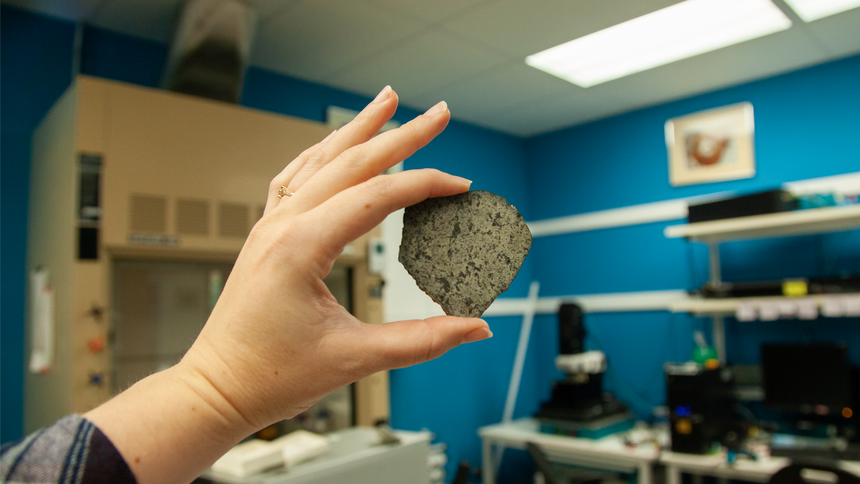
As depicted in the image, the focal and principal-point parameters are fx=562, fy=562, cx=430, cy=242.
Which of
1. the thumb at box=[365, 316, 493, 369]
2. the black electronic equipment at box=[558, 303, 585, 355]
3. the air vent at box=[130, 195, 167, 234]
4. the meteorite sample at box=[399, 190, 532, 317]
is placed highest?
the air vent at box=[130, 195, 167, 234]

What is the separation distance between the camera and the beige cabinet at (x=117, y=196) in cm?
177

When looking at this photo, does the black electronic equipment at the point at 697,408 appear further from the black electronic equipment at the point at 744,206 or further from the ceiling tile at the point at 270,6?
the ceiling tile at the point at 270,6

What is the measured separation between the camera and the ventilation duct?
2.07m

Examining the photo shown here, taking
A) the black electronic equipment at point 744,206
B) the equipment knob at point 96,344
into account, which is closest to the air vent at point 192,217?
the equipment knob at point 96,344

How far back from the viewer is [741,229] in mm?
2775

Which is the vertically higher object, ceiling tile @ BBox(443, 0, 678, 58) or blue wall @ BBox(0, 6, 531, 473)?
ceiling tile @ BBox(443, 0, 678, 58)

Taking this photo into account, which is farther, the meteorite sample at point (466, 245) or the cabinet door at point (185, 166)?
the cabinet door at point (185, 166)

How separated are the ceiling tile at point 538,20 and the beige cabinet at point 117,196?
36.4 inches

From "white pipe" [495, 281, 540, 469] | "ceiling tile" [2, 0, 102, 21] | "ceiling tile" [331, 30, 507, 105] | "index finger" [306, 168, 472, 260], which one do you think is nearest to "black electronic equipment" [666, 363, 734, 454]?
"white pipe" [495, 281, 540, 469]

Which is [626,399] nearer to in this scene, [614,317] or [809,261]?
[614,317]

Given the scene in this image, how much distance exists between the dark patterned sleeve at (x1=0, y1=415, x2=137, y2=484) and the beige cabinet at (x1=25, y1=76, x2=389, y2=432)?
161cm

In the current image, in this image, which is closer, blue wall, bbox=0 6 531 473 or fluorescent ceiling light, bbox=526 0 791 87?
blue wall, bbox=0 6 531 473

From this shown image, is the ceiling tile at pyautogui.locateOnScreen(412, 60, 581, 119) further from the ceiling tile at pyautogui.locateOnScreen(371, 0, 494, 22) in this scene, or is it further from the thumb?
the thumb

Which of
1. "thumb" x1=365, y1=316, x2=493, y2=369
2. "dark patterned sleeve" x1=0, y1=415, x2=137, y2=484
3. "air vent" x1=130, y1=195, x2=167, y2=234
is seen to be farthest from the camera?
"air vent" x1=130, y1=195, x2=167, y2=234
